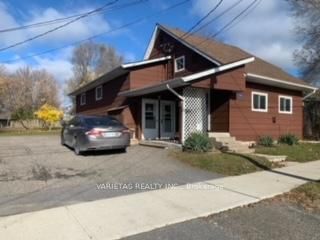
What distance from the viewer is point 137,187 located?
328 inches

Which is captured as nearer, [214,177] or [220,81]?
[214,177]

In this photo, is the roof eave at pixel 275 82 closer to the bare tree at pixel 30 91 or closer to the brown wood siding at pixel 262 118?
the brown wood siding at pixel 262 118

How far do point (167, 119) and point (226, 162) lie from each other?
26.7ft

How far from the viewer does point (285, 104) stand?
66.6 ft

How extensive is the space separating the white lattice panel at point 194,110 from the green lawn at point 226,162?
110 inches

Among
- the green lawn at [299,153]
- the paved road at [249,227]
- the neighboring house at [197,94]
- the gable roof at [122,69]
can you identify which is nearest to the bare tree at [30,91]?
the gable roof at [122,69]

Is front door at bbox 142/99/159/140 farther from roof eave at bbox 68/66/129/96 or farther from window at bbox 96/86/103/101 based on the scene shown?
window at bbox 96/86/103/101

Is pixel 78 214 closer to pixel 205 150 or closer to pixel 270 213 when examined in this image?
pixel 270 213

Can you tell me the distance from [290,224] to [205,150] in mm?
7788

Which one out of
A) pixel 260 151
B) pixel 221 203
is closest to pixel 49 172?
pixel 221 203

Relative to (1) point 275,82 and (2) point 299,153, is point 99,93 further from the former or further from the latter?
(2) point 299,153

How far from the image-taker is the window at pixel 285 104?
19897 millimetres

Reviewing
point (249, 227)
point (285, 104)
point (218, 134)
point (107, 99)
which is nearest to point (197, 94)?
point (218, 134)

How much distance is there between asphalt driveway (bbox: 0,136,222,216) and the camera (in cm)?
735
